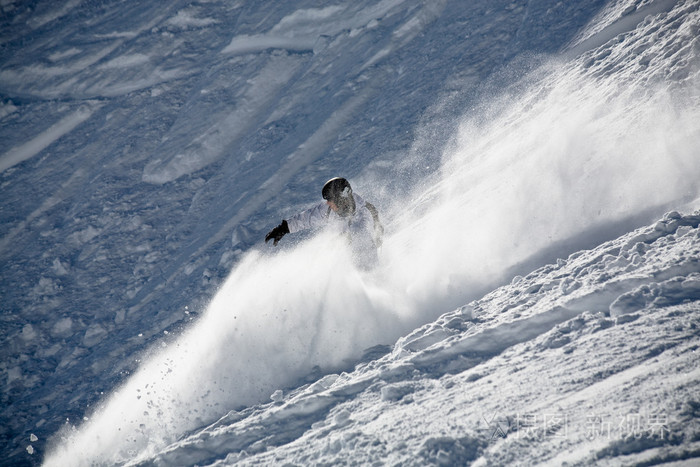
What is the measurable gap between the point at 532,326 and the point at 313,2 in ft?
54.7

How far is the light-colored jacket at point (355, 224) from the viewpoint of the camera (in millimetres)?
6594

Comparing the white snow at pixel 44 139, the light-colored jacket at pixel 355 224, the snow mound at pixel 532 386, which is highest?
the white snow at pixel 44 139

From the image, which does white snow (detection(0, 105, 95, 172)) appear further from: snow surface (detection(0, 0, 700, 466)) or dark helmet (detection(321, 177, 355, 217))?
dark helmet (detection(321, 177, 355, 217))

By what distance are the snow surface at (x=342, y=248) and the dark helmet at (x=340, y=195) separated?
86 cm

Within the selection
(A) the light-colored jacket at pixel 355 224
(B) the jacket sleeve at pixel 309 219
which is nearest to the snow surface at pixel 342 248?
(A) the light-colored jacket at pixel 355 224

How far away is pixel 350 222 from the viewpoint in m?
6.58

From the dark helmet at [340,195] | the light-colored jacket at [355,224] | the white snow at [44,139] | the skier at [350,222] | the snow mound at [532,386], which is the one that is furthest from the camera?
the white snow at [44,139]

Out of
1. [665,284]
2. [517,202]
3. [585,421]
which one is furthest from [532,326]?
[517,202]

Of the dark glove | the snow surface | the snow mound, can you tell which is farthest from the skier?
the snow mound

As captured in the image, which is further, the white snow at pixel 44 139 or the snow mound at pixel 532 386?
the white snow at pixel 44 139

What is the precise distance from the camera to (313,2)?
18.3 meters

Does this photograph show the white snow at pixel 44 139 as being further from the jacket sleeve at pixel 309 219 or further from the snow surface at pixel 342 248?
the jacket sleeve at pixel 309 219

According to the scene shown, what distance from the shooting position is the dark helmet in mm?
6255

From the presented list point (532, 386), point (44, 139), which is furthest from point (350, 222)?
point (44, 139)
